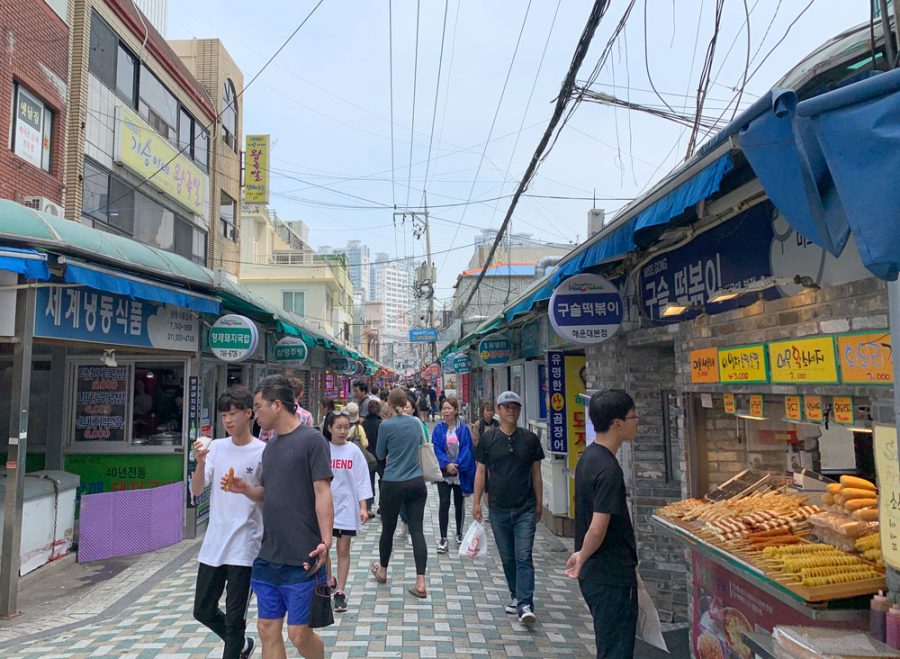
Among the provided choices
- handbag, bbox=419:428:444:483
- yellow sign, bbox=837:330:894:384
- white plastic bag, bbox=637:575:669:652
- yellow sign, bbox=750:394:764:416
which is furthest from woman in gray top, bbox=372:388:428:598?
yellow sign, bbox=837:330:894:384

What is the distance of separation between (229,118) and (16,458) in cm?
1859

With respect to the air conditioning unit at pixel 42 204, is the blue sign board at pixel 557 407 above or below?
below

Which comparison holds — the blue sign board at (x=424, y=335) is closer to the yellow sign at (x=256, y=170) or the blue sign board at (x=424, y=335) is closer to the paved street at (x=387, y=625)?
the yellow sign at (x=256, y=170)

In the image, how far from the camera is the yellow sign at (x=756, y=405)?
12.4 feet

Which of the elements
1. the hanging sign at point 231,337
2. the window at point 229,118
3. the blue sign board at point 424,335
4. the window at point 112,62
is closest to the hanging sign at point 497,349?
the hanging sign at point 231,337

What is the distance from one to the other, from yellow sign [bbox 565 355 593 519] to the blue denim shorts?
204 inches

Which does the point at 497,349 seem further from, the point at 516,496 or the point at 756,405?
the point at 756,405

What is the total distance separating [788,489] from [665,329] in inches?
62.5

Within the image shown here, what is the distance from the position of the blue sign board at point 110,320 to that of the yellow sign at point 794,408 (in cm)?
626

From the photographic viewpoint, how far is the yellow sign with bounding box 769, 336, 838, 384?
2.98m

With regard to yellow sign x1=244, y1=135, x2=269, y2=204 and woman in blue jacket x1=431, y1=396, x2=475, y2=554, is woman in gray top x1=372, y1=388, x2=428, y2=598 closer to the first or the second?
woman in blue jacket x1=431, y1=396, x2=475, y2=554

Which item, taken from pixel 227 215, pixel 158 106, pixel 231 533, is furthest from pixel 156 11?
pixel 231 533

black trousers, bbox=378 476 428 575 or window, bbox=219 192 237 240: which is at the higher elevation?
window, bbox=219 192 237 240

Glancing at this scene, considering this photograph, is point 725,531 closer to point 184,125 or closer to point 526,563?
point 526,563
